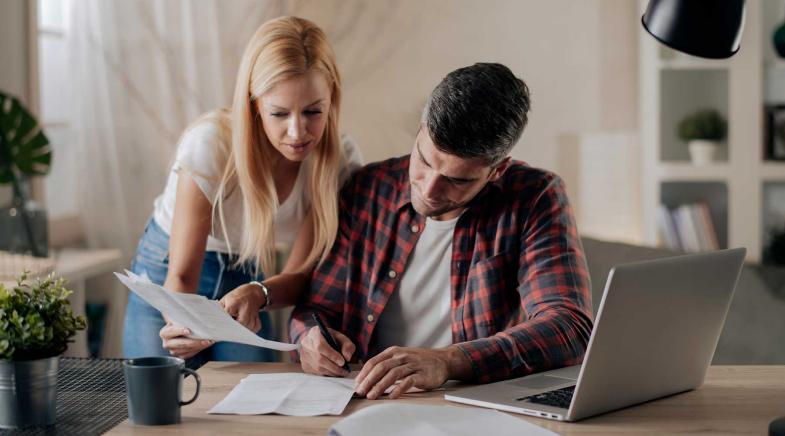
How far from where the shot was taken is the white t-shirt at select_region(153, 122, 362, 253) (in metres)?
1.94

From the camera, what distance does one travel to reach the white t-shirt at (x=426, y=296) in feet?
5.97

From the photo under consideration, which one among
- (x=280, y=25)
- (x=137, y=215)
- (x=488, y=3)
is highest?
(x=488, y=3)

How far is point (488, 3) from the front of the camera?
3914 millimetres

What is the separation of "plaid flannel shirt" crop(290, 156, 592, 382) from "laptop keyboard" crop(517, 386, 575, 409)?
0.60 ft

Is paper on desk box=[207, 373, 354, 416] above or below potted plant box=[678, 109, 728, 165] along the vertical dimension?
below

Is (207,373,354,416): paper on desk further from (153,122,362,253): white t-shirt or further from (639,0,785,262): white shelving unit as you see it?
(639,0,785,262): white shelving unit

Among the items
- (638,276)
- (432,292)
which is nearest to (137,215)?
(432,292)

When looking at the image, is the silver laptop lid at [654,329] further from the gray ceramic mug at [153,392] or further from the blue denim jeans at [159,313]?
the blue denim jeans at [159,313]

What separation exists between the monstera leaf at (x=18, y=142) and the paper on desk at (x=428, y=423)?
2.18 m

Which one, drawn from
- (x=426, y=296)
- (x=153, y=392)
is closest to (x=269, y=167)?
(x=426, y=296)

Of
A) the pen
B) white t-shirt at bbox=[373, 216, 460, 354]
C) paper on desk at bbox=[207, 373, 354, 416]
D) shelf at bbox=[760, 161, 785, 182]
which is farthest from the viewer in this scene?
shelf at bbox=[760, 161, 785, 182]

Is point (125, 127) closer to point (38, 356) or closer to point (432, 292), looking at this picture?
point (432, 292)

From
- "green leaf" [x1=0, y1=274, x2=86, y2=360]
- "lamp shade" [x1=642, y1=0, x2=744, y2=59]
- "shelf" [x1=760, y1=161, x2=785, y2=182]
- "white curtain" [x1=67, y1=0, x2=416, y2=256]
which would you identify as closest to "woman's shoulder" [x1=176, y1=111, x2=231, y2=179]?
"green leaf" [x1=0, y1=274, x2=86, y2=360]

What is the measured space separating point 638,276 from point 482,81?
491 millimetres
